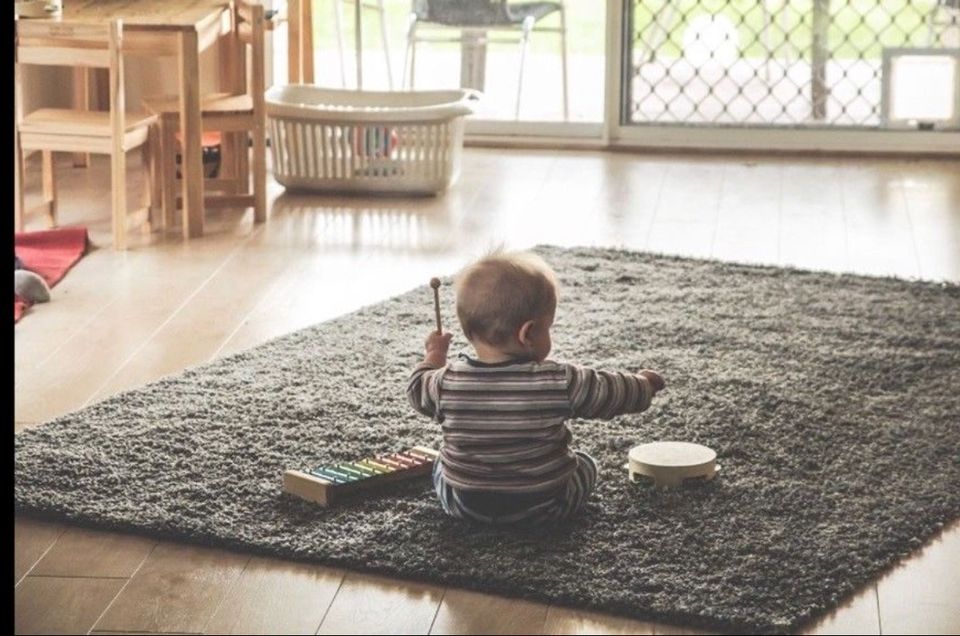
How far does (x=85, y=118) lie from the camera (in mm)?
4176

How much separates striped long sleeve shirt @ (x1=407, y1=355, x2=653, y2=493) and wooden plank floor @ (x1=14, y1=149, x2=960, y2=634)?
0.76 ft

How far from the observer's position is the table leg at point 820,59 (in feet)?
17.4

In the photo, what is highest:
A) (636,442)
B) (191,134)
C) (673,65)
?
(673,65)

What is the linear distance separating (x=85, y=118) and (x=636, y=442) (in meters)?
2.11

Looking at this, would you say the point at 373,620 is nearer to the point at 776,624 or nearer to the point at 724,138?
the point at 776,624

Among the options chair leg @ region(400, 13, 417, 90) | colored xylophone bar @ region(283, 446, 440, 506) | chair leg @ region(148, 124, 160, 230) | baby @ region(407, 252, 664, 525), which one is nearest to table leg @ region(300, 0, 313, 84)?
chair leg @ region(400, 13, 417, 90)

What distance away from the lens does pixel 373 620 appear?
2094 millimetres

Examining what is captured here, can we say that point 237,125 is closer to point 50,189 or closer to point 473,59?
point 50,189

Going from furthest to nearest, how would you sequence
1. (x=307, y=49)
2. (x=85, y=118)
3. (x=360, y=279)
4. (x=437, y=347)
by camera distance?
1. (x=307, y=49)
2. (x=85, y=118)
3. (x=360, y=279)
4. (x=437, y=347)

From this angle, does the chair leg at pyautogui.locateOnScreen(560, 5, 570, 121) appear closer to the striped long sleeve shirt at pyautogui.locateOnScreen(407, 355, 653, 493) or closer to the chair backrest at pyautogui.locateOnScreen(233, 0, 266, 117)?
the chair backrest at pyautogui.locateOnScreen(233, 0, 266, 117)

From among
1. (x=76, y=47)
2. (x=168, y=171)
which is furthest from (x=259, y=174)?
(x=76, y=47)

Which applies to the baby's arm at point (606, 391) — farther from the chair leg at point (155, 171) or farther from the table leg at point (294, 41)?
the table leg at point (294, 41)

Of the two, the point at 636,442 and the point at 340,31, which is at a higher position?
the point at 340,31

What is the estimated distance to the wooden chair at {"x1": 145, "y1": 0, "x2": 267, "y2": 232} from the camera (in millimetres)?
4340
